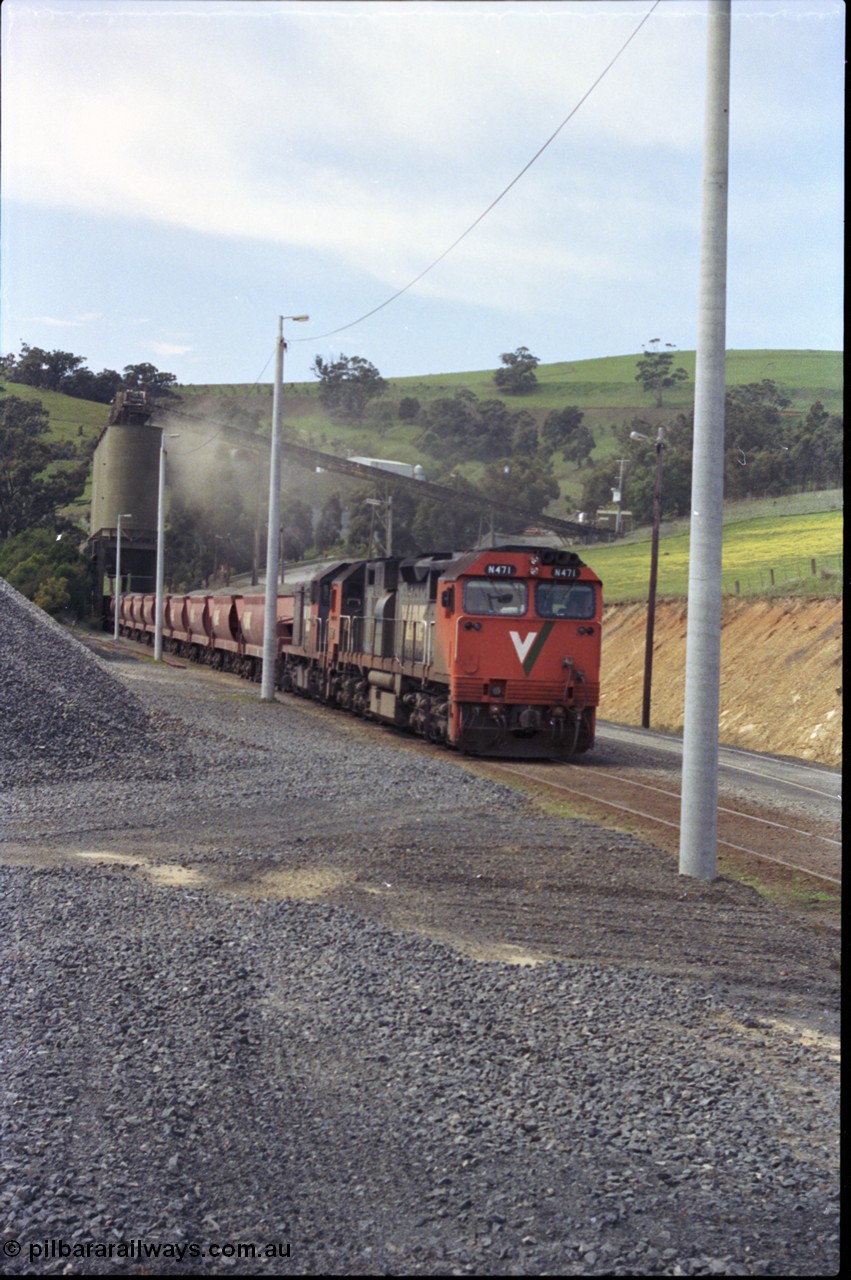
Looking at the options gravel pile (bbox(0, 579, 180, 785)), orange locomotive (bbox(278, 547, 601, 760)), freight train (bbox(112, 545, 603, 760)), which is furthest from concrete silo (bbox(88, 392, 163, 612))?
orange locomotive (bbox(278, 547, 601, 760))

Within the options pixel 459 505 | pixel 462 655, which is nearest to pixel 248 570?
pixel 459 505

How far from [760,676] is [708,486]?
960 inches

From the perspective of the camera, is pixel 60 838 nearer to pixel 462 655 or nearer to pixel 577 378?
pixel 462 655

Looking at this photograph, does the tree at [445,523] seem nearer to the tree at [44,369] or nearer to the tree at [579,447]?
the tree at [44,369]

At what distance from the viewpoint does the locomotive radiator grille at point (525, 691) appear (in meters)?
18.2

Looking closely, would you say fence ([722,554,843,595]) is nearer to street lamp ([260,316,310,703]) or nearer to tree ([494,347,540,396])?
street lamp ([260,316,310,703])

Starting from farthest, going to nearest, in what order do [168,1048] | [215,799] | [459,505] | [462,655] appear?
[459,505] < [462,655] < [215,799] < [168,1048]

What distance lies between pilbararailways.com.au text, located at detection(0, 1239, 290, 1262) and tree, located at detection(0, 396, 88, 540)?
24468 millimetres

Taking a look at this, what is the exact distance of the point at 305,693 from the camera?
30656 millimetres

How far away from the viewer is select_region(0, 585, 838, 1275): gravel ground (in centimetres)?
370

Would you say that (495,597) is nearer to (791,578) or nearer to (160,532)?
(160,532)

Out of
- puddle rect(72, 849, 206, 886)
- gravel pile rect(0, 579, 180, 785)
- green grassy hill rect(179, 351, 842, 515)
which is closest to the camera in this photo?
puddle rect(72, 849, 206, 886)

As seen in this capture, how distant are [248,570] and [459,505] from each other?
37.9ft

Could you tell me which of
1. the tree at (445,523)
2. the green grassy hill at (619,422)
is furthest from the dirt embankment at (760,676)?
the tree at (445,523)
